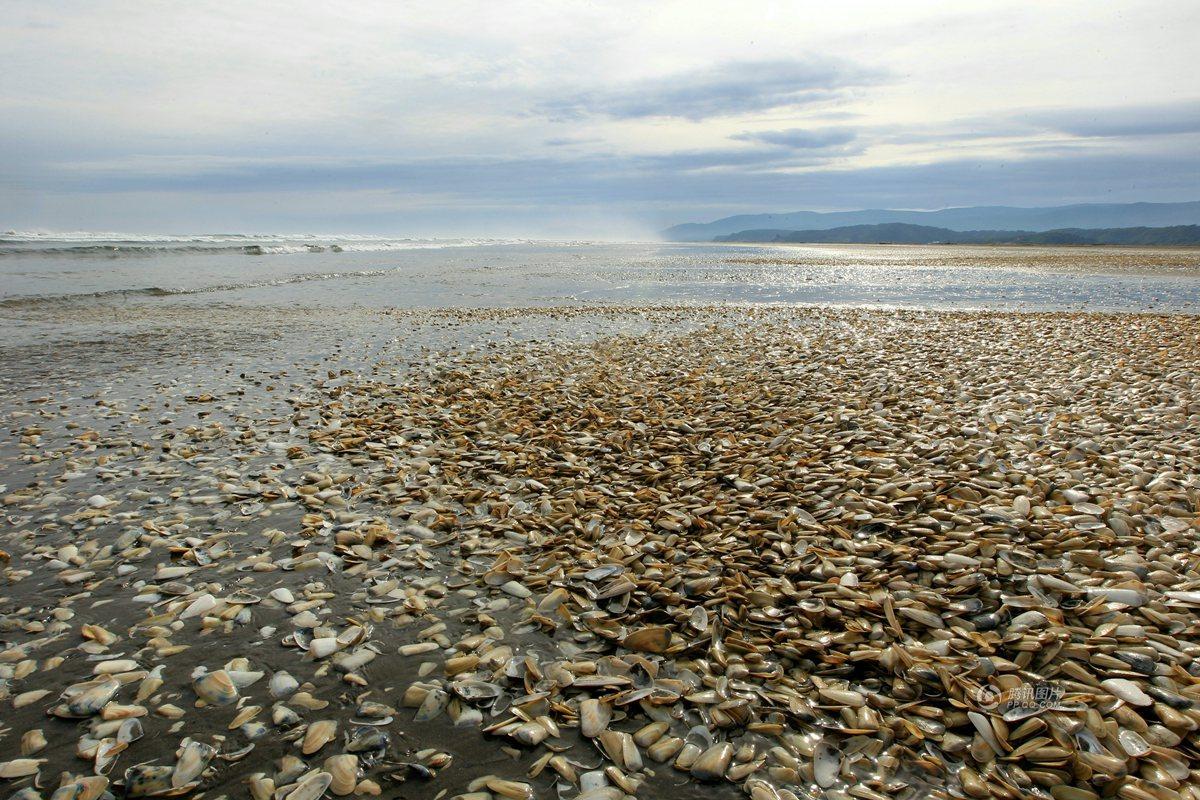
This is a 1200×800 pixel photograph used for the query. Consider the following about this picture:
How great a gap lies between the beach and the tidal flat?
1.0 inches

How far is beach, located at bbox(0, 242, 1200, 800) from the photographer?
10.4 ft

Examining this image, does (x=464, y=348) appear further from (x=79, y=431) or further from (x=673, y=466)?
(x=673, y=466)

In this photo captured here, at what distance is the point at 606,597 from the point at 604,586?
149 mm

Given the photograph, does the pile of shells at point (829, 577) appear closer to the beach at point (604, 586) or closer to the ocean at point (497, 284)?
the beach at point (604, 586)

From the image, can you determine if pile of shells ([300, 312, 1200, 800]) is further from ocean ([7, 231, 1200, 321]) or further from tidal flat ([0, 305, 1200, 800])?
ocean ([7, 231, 1200, 321])

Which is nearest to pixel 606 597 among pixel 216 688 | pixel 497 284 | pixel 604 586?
pixel 604 586

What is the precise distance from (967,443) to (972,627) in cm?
361

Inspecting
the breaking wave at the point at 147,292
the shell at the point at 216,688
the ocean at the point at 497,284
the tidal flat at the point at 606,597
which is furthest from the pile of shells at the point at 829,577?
the breaking wave at the point at 147,292

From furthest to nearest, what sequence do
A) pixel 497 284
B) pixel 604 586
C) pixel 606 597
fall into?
pixel 497 284, pixel 604 586, pixel 606 597

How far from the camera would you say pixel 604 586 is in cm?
468

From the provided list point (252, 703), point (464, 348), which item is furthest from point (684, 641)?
point (464, 348)

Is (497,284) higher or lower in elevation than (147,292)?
higher

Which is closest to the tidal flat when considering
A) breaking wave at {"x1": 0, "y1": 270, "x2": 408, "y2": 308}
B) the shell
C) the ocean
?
the shell

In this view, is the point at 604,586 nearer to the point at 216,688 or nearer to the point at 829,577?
the point at 829,577
